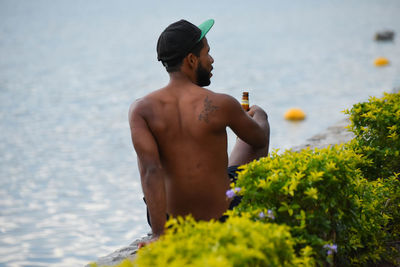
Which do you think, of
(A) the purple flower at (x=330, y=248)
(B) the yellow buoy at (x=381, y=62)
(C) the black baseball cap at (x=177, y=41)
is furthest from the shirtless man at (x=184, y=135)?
(B) the yellow buoy at (x=381, y=62)

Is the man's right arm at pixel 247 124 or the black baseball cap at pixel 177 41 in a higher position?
the black baseball cap at pixel 177 41

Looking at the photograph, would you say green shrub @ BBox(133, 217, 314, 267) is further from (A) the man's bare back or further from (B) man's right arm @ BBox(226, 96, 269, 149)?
(B) man's right arm @ BBox(226, 96, 269, 149)

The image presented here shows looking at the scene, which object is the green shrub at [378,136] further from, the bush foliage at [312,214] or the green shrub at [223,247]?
the green shrub at [223,247]

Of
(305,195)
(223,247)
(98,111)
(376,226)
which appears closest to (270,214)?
(305,195)

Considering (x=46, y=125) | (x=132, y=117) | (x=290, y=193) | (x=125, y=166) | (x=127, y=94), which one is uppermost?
(x=127, y=94)

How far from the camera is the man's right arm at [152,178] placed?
10.5ft

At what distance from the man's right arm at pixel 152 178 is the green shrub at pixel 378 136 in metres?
1.83

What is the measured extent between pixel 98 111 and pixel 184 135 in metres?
10.9

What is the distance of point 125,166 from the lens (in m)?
9.27

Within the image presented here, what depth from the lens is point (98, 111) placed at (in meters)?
13.9

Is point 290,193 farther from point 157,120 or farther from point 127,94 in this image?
point 127,94

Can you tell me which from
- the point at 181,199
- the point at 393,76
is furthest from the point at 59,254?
the point at 393,76

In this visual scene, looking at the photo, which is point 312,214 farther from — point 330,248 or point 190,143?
point 190,143

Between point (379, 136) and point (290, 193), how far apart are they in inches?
67.9
